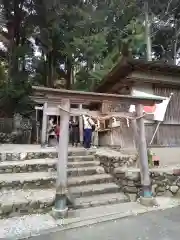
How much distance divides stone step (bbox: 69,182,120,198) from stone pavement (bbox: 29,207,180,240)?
140 cm

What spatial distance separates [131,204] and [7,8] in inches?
658

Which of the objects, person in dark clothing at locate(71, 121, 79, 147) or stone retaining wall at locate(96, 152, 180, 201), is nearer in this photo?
stone retaining wall at locate(96, 152, 180, 201)

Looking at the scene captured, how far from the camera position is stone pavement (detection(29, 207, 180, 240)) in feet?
13.3

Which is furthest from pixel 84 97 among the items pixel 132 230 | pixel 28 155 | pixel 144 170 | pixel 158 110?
pixel 158 110

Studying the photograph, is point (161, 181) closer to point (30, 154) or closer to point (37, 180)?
point (37, 180)

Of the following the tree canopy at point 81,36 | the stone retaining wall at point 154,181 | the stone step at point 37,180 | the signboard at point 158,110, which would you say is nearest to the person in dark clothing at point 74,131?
the tree canopy at point 81,36

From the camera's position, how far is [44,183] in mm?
6246

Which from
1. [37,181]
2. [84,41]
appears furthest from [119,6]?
[37,181]

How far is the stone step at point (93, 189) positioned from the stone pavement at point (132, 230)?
4.60ft

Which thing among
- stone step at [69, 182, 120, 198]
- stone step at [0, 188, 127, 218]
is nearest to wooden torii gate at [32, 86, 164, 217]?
stone step at [0, 188, 127, 218]

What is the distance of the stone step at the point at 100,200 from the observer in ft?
18.5

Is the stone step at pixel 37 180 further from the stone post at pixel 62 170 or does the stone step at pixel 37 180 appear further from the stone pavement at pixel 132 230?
the stone pavement at pixel 132 230

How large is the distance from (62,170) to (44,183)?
142cm

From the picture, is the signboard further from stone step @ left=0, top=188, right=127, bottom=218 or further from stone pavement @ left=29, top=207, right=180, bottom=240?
stone pavement @ left=29, top=207, right=180, bottom=240
